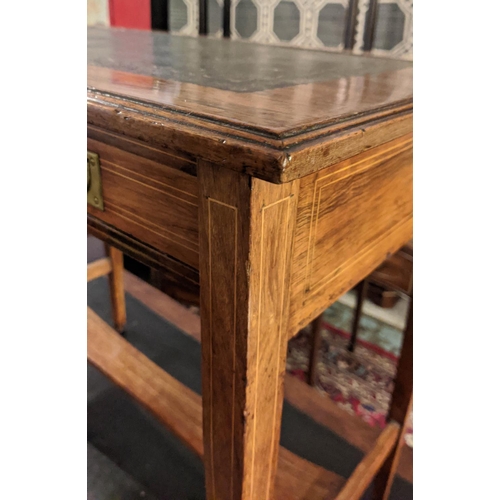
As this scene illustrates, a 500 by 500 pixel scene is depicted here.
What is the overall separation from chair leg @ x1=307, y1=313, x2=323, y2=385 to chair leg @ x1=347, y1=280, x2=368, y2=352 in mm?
174

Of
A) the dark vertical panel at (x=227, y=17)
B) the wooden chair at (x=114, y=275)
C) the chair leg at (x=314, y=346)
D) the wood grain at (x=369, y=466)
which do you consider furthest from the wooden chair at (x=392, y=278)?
the dark vertical panel at (x=227, y=17)

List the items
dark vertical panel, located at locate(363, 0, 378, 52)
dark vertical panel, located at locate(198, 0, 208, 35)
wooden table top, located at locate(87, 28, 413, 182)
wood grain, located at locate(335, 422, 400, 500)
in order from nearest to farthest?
wooden table top, located at locate(87, 28, 413, 182) < wood grain, located at locate(335, 422, 400, 500) < dark vertical panel, located at locate(363, 0, 378, 52) < dark vertical panel, located at locate(198, 0, 208, 35)

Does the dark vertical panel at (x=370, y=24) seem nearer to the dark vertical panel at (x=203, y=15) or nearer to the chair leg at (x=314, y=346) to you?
the dark vertical panel at (x=203, y=15)

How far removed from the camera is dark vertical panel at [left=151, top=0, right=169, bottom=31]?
1778 millimetres

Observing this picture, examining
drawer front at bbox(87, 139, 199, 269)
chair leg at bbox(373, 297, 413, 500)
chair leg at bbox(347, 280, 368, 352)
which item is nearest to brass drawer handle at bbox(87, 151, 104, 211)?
drawer front at bbox(87, 139, 199, 269)

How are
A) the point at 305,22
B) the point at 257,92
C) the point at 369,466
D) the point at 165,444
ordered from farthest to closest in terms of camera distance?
the point at 305,22, the point at 165,444, the point at 369,466, the point at 257,92

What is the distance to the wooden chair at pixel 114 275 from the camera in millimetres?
1293

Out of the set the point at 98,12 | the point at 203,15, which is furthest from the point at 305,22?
the point at 98,12

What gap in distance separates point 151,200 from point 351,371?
107 centimetres

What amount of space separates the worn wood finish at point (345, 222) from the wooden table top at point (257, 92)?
0.06m

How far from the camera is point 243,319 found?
0.40 m

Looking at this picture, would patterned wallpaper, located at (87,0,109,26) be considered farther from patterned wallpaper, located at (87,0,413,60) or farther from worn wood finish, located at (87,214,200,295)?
worn wood finish, located at (87,214,200,295)

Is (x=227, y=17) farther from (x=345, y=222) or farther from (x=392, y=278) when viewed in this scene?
(x=345, y=222)
